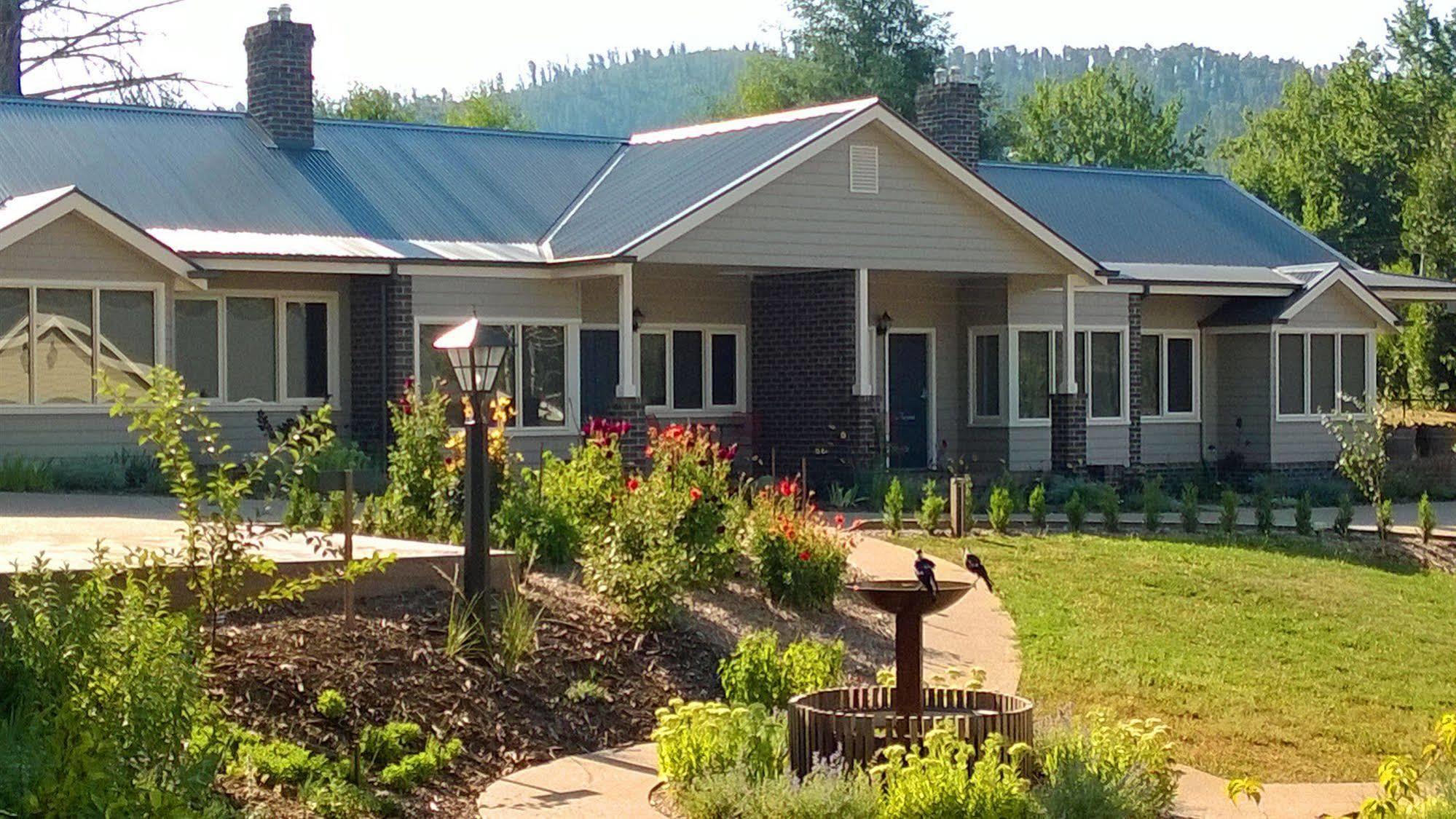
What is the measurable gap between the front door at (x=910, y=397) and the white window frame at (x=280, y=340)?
25.2ft

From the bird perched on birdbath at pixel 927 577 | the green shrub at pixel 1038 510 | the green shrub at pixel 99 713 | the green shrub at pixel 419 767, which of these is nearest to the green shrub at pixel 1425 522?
the green shrub at pixel 1038 510

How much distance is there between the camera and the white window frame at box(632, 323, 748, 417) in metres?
24.6

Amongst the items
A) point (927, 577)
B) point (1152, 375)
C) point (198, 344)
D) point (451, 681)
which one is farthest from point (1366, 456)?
point (451, 681)

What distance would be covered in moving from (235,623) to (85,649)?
9.24ft

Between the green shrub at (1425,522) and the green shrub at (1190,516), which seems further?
the green shrub at (1190,516)

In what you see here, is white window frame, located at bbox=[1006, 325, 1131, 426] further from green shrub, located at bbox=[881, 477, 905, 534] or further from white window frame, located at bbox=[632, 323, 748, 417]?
green shrub, located at bbox=[881, 477, 905, 534]

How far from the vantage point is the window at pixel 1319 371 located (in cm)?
2884

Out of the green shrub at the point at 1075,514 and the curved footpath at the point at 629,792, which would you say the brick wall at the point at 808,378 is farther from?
the curved footpath at the point at 629,792

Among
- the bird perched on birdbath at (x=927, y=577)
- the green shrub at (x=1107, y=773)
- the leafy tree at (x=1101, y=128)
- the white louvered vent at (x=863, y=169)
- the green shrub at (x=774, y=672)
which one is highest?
the leafy tree at (x=1101, y=128)

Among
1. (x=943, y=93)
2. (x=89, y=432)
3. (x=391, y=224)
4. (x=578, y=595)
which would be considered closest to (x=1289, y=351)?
(x=943, y=93)

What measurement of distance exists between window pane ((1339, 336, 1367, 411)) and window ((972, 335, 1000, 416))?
6.14 metres

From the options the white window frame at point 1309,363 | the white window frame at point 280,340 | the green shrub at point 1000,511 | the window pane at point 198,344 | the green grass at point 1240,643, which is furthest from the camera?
the white window frame at point 1309,363

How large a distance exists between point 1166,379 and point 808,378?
24.1 ft

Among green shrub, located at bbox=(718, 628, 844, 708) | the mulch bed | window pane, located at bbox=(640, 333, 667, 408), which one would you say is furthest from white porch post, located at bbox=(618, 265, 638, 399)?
green shrub, located at bbox=(718, 628, 844, 708)
